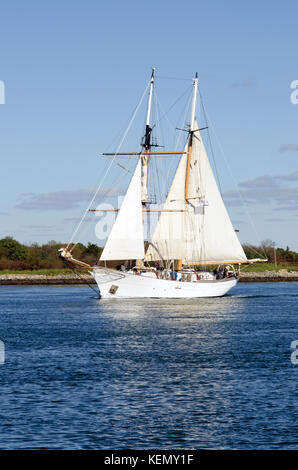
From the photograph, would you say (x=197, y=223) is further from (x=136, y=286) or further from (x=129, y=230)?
(x=136, y=286)

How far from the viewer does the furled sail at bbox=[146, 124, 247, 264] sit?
111 metres

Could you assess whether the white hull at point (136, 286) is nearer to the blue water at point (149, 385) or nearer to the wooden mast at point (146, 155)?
the wooden mast at point (146, 155)

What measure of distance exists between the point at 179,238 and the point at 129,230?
45.6 ft

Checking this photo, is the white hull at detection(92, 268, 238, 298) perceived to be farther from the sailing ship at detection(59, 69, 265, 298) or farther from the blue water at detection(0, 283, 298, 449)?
the blue water at detection(0, 283, 298, 449)

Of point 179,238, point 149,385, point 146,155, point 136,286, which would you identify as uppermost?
point 146,155

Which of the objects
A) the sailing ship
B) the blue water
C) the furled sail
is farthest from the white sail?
the blue water

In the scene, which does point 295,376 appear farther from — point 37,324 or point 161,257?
point 161,257

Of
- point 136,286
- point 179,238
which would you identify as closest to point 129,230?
point 136,286

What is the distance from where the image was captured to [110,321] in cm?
7331

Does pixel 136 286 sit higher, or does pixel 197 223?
pixel 197 223

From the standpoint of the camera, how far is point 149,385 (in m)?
37.8

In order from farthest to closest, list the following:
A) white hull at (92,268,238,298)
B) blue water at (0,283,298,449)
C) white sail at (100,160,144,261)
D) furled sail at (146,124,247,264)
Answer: furled sail at (146,124,247,264), white hull at (92,268,238,298), white sail at (100,160,144,261), blue water at (0,283,298,449)

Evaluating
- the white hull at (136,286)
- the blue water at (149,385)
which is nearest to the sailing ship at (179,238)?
the white hull at (136,286)
